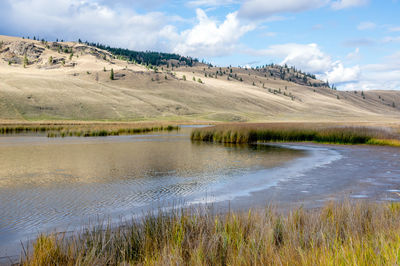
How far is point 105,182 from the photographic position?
14.3m

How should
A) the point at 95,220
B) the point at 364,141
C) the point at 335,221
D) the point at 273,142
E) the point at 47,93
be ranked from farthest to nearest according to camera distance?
the point at 47,93 → the point at 273,142 → the point at 364,141 → the point at 95,220 → the point at 335,221

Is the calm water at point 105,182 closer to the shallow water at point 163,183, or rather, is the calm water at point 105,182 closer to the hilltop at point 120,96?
the shallow water at point 163,183

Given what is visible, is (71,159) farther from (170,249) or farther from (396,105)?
(396,105)

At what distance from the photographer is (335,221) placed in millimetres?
6879

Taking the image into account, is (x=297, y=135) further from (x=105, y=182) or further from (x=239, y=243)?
(x=239, y=243)

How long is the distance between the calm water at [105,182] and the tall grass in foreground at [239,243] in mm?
2720

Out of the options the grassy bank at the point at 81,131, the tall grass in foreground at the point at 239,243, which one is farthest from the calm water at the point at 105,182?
the grassy bank at the point at 81,131

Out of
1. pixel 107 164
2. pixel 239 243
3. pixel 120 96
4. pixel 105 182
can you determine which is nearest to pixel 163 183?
pixel 105 182

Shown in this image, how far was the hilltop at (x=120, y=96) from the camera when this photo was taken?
8650cm

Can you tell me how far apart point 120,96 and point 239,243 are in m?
104

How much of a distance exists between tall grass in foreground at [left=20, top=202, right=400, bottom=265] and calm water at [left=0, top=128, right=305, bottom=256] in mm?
2720

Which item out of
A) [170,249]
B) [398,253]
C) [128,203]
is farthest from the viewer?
[128,203]

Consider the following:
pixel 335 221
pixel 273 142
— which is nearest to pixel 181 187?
pixel 335 221

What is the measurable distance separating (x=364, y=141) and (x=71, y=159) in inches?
882
